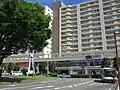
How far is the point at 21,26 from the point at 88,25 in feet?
243

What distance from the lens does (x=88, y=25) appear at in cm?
9769

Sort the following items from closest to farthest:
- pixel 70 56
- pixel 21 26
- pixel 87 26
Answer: pixel 21 26 < pixel 70 56 < pixel 87 26

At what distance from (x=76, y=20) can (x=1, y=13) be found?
79375 mm

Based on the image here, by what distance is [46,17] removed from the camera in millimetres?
30812

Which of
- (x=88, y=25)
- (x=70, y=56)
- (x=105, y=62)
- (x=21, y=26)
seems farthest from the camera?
(x=88, y=25)

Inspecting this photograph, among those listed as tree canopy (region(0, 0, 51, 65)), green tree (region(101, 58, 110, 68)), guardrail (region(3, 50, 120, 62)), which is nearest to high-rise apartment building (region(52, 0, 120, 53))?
guardrail (region(3, 50, 120, 62))

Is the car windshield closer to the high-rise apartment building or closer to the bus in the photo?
the bus

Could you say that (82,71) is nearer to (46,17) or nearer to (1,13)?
(46,17)

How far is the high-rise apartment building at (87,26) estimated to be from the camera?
90.7 m

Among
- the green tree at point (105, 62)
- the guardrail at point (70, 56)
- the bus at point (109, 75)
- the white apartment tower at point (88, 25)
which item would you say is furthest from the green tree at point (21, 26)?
the white apartment tower at point (88, 25)

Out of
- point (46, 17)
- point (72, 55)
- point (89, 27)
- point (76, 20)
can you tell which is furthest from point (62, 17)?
point (46, 17)

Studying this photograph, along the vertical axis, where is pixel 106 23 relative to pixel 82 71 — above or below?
above

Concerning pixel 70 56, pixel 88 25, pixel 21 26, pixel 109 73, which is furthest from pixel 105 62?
pixel 21 26

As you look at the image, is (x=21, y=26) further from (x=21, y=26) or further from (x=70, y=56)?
(x=70, y=56)
